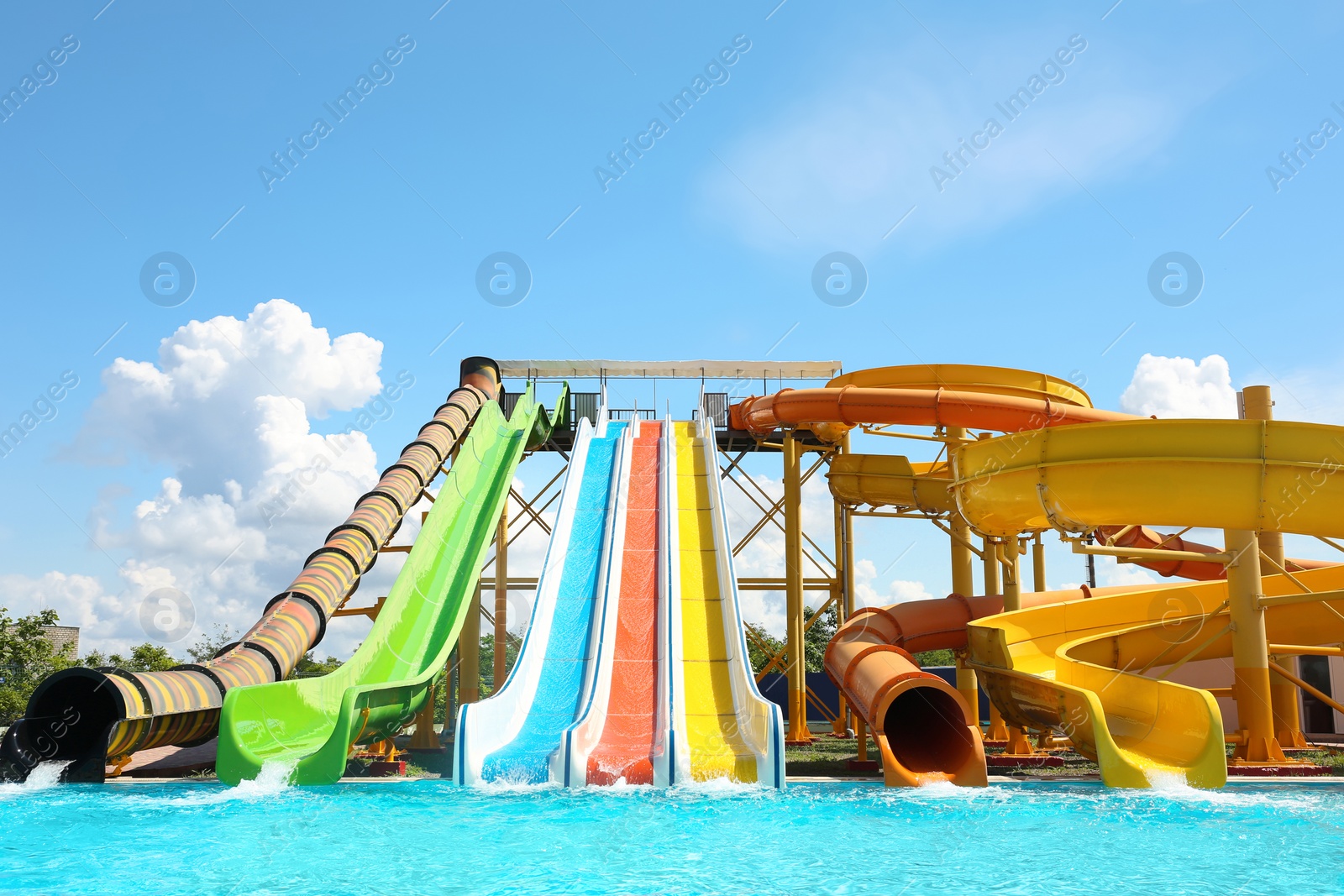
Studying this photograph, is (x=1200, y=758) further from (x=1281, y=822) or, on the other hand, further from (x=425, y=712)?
(x=425, y=712)

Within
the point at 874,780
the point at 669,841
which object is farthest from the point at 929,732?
the point at 669,841

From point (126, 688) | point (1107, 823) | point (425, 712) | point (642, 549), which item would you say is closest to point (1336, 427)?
point (1107, 823)

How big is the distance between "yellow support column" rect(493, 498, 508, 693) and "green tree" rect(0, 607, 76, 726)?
981 cm

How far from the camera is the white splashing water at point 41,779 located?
→ 28.3 ft

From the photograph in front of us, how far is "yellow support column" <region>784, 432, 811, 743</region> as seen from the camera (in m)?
14.3

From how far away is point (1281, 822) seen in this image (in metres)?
6.78

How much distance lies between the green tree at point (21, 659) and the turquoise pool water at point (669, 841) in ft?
42.8

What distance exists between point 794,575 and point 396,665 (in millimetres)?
6567

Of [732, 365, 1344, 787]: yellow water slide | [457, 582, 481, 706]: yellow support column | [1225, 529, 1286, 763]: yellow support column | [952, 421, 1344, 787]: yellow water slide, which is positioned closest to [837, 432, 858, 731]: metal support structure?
[732, 365, 1344, 787]: yellow water slide

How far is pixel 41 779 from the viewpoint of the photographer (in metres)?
8.88

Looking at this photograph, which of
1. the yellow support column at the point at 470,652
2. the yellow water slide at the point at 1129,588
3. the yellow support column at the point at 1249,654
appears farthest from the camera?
the yellow support column at the point at 470,652

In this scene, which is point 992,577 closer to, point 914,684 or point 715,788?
point 914,684

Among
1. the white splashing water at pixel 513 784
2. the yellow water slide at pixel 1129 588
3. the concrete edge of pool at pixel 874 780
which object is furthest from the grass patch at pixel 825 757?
the white splashing water at pixel 513 784

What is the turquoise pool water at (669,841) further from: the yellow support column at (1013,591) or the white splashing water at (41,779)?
the yellow support column at (1013,591)
